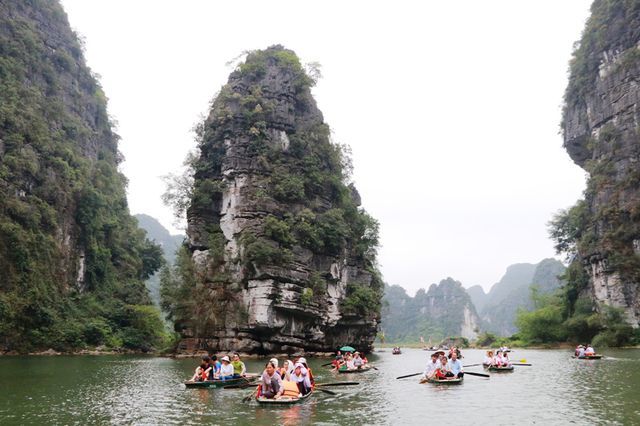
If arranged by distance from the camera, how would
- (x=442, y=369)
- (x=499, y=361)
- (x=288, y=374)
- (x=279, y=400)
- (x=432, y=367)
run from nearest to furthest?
1. (x=279, y=400)
2. (x=288, y=374)
3. (x=442, y=369)
4. (x=432, y=367)
5. (x=499, y=361)

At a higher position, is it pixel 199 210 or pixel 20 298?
pixel 199 210

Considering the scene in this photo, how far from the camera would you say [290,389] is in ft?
43.0

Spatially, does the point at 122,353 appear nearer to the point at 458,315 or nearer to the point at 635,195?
the point at 635,195

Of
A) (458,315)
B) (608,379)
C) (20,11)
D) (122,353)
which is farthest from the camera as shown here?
(458,315)

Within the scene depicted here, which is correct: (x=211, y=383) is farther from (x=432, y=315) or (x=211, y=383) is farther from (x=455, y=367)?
(x=432, y=315)

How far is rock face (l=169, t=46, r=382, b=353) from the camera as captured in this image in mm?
34781

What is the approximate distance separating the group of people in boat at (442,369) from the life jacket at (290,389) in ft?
19.8

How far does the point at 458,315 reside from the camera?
126250mm

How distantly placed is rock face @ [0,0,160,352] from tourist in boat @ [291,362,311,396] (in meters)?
25.0

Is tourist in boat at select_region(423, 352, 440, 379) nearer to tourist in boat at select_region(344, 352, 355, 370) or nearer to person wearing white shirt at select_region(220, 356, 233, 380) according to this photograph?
tourist in boat at select_region(344, 352, 355, 370)

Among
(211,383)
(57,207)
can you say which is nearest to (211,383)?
(211,383)

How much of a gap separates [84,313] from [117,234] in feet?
34.9

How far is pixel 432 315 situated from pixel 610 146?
92.8 m

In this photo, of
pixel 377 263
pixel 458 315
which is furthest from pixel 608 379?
pixel 458 315
